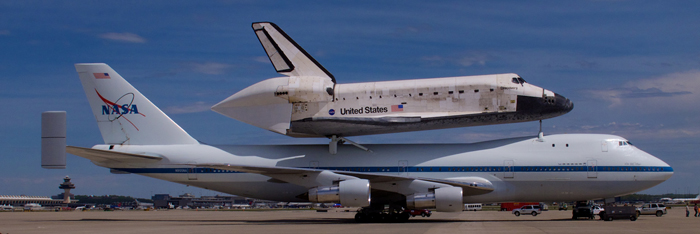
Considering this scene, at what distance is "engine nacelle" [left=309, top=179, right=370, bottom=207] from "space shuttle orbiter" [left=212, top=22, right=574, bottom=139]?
279cm

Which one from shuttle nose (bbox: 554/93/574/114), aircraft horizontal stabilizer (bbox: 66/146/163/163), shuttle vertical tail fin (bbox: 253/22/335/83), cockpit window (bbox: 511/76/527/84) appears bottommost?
aircraft horizontal stabilizer (bbox: 66/146/163/163)

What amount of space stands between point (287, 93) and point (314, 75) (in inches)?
64.1

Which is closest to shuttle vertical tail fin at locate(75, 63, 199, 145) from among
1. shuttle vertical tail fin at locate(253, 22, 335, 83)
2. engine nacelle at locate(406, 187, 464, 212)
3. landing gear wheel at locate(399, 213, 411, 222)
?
shuttle vertical tail fin at locate(253, 22, 335, 83)

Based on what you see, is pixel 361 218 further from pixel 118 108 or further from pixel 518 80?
pixel 118 108

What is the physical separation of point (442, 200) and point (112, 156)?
51.3 ft

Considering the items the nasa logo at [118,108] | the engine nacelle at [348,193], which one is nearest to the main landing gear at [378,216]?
the engine nacelle at [348,193]

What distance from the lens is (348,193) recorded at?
23.3m

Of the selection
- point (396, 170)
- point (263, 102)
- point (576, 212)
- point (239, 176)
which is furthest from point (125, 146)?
point (576, 212)

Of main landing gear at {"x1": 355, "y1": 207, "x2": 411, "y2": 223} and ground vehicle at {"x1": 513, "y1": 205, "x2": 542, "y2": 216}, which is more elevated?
main landing gear at {"x1": 355, "y1": 207, "x2": 411, "y2": 223}

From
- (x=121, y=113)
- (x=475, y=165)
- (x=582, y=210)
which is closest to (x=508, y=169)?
(x=475, y=165)

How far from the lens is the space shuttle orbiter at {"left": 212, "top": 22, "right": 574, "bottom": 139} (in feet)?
78.0

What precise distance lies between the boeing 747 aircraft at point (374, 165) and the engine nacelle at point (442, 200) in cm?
4

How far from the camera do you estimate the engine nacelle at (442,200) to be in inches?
915

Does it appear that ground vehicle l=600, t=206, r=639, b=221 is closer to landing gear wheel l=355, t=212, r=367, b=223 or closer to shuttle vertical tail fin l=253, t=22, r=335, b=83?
landing gear wheel l=355, t=212, r=367, b=223
